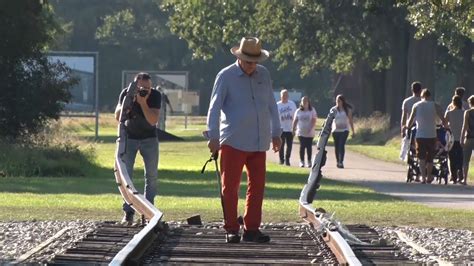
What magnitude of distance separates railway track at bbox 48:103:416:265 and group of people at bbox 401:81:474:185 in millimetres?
11110

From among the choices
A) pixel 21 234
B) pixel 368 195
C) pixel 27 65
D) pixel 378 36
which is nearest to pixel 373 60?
pixel 378 36

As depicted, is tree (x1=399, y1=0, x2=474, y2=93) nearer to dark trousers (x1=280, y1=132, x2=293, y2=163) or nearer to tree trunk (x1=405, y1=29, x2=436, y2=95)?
tree trunk (x1=405, y1=29, x2=436, y2=95)

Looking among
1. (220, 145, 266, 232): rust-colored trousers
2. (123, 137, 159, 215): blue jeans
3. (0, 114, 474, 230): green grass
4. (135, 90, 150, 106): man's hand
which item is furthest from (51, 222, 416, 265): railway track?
(0, 114, 474, 230): green grass

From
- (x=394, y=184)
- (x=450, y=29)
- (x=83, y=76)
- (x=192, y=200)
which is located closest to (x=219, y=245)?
(x=192, y=200)

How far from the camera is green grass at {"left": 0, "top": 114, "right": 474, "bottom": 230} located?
63.0 feet

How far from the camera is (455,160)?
29.5 m

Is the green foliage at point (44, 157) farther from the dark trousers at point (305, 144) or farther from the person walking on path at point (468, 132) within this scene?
the person walking on path at point (468, 132)

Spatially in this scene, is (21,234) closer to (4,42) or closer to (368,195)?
(368,195)

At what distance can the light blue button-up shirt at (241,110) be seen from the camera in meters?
14.4

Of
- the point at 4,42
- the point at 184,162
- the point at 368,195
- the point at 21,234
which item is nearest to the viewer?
the point at 21,234

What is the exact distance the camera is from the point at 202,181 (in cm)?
2983

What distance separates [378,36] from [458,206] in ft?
123

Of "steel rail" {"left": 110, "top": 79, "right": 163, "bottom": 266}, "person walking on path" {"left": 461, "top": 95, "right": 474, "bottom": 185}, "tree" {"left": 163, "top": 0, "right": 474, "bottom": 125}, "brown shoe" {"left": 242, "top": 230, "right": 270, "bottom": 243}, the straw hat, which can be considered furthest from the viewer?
"tree" {"left": 163, "top": 0, "right": 474, "bottom": 125}

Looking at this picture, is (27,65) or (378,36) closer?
(27,65)
